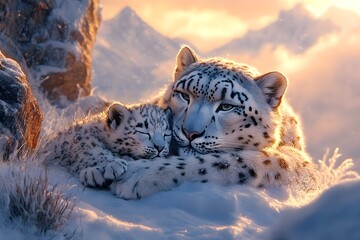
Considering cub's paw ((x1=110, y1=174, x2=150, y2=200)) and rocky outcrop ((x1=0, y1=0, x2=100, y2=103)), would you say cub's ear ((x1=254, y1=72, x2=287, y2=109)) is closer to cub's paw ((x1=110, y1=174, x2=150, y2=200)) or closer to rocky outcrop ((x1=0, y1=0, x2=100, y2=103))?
cub's paw ((x1=110, y1=174, x2=150, y2=200))

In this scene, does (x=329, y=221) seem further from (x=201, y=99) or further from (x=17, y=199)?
(x=201, y=99)

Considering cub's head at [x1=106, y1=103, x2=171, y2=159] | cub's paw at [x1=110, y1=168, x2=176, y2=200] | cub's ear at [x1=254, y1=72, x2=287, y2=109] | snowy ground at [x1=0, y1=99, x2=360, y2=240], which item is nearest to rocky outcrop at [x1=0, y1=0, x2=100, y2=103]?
cub's head at [x1=106, y1=103, x2=171, y2=159]

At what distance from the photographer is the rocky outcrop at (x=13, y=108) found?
21.8ft

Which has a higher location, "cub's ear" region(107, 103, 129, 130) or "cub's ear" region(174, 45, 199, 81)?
"cub's ear" region(174, 45, 199, 81)

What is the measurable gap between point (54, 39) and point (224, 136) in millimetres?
8710

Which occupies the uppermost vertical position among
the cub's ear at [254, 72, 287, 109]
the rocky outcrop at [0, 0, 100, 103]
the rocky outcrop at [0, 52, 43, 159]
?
the rocky outcrop at [0, 0, 100, 103]

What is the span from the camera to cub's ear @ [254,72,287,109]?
7090mm

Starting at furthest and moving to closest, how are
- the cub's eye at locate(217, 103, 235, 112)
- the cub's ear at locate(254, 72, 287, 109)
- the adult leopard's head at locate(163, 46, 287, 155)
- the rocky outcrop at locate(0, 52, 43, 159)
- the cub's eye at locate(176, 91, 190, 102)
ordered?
the cub's ear at locate(254, 72, 287, 109) → the cub's eye at locate(176, 91, 190, 102) → the cub's eye at locate(217, 103, 235, 112) → the rocky outcrop at locate(0, 52, 43, 159) → the adult leopard's head at locate(163, 46, 287, 155)

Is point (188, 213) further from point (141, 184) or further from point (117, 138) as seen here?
point (117, 138)

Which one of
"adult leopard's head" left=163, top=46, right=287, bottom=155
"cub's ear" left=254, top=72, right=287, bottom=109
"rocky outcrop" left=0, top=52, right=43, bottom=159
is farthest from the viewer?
"cub's ear" left=254, top=72, right=287, bottom=109

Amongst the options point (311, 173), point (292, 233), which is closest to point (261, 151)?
point (311, 173)

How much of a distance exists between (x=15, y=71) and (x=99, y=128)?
3.79ft

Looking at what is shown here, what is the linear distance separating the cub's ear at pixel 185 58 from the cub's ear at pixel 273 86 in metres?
0.95

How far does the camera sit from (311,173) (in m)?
6.75
